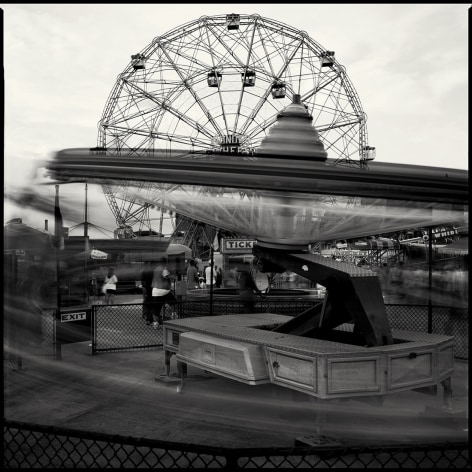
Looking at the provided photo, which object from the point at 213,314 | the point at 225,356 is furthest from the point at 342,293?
the point at 213,314

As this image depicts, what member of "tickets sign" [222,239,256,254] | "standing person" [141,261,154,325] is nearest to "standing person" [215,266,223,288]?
"standing person" [141,261,154,325]

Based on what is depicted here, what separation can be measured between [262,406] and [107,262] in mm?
9307

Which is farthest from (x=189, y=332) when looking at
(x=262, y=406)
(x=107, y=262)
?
(x=107, y=262)

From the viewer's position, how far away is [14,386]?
679cm

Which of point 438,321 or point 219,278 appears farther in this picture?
point 219,278

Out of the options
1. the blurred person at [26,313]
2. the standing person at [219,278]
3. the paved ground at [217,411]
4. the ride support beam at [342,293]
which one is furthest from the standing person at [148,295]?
the ride support beam at [342,293]

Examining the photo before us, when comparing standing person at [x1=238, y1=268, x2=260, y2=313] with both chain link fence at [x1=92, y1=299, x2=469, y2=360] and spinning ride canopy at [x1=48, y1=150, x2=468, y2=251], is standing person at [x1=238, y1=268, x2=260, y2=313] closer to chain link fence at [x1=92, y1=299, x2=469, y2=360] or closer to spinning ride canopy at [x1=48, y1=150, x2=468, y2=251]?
chain link fence at [x1=92, y1=299, x2=469, y2=360]

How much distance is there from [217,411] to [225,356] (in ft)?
2.31

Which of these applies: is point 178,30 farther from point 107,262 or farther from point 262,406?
point 262,406

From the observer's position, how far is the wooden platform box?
538 centimetres

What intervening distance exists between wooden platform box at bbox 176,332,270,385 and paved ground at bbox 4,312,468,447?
49cm

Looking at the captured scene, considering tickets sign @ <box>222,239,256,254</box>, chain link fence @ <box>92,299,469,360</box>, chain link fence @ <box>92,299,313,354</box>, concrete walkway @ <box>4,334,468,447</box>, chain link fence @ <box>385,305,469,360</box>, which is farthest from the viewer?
tickets sign @ <box>222,239,256,254</box>

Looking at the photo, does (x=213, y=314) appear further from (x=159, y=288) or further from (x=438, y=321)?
(x=438, y=321)

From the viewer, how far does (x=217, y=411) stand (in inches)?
236
